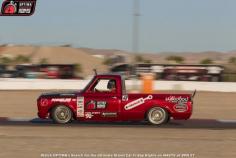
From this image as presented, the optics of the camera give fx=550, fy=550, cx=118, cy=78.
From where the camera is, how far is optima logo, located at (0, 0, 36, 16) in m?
31.2

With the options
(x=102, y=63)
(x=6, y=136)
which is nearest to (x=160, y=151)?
(x=6, y=136)

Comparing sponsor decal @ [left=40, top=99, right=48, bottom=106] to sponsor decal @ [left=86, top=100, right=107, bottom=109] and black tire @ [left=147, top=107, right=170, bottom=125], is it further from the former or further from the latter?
black tire @ [left=147, top=107, right=170, bottom=125]

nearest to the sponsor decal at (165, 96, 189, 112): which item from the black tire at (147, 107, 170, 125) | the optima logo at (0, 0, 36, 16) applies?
the black tire at (147, 107, 170, 125)

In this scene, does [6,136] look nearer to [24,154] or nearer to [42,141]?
[42,141]

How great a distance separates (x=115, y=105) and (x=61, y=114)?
1607 millimetres

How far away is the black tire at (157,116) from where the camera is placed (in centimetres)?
1595

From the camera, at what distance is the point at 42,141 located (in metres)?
12.1

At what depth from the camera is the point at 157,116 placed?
16.0m

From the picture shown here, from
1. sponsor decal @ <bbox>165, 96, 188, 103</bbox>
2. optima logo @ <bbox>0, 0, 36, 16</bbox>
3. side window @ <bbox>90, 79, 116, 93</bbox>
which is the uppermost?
optima logo @ <bbox>0, 0, 36, 16</bbox>

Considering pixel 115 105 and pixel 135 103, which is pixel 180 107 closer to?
pixel 135 103

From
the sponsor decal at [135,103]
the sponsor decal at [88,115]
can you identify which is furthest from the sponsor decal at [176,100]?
the sponsor decal at [88,115]

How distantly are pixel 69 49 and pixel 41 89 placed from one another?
93.7 meters

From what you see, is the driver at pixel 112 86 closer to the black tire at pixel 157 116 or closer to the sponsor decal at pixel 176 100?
the black tire at pixel 157 116

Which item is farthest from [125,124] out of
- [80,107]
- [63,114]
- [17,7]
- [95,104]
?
[17,7]
